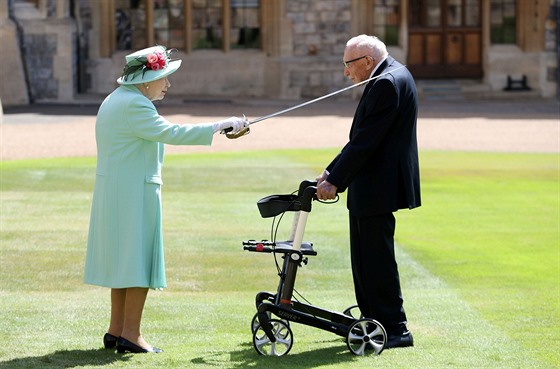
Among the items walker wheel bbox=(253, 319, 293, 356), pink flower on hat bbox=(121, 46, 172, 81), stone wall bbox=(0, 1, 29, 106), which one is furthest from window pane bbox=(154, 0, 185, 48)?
walker wheel bbox=(253, 319, 293, 356)

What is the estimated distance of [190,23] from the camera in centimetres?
2758

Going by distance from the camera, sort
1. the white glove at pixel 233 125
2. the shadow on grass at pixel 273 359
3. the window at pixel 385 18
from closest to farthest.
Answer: the shadow on grass at pixel 273 359, the white glove at pixel 233 125, the window at pixel 385 18

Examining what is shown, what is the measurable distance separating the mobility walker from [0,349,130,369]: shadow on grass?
0.75 metres

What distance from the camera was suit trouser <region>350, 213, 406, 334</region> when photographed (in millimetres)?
6625

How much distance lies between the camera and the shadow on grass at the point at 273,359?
6.23 m

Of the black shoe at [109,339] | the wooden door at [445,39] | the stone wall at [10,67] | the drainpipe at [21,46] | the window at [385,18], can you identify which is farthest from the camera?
the wooden door at [445,39]

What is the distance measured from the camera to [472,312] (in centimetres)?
781

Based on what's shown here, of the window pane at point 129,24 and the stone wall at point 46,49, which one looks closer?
the stone wall at point 46,49

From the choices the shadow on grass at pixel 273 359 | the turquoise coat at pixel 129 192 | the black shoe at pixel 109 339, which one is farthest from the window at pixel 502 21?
the black shoe at pixel 109 339

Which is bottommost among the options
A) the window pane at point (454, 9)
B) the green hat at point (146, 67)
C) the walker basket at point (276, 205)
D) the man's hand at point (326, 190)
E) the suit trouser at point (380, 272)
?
the suit trouser at point (380, 272)

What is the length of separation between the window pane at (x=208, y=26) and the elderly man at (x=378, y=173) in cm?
2128

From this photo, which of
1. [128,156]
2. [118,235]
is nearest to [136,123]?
[128,156]

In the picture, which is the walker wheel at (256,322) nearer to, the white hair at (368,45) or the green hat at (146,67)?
the green hat at (146,67)

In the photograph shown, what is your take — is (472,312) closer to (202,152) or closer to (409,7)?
(202,152)
